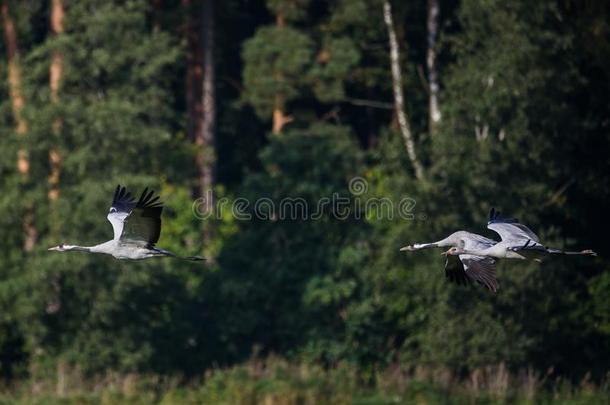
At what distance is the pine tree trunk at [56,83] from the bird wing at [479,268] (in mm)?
16594

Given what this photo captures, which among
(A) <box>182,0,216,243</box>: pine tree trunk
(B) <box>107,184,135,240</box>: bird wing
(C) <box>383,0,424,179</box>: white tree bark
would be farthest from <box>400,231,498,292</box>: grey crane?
(A) <box>182,0,216,243</box>: pine tree trunk

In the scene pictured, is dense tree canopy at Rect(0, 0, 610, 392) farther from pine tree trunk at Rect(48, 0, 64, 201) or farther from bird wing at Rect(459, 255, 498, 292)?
bird wing at Rect(459, 255, 498, 292)

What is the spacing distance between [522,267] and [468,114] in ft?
12.2

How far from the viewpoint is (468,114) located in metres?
33.9

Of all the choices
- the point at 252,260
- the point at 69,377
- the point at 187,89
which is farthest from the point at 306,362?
the point at 187,89

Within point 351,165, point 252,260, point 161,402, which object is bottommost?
point 161,402

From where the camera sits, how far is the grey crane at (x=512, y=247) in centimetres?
2002

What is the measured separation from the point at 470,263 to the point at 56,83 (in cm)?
1773

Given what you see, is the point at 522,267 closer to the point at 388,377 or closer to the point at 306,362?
the point at 388,377

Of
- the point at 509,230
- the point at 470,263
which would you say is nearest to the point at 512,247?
the point at 509,230

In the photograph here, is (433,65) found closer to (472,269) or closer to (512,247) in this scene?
(472,269)

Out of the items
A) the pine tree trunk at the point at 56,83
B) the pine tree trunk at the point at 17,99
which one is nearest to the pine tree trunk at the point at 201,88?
the pine tree trunk at the point at 56,83

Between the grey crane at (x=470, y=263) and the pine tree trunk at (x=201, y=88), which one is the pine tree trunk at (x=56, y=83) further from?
the grey crane at (x=470, y=263)

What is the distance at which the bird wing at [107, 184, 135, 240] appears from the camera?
67.9 ft
